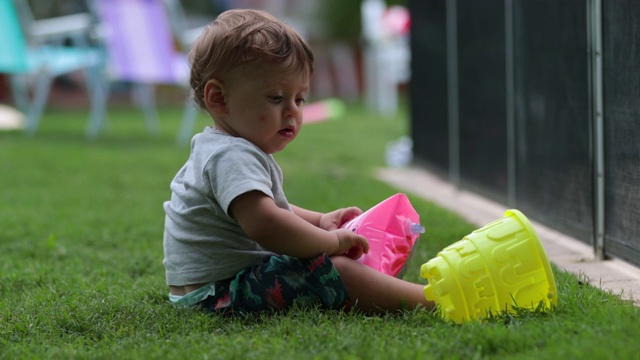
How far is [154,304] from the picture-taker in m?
2.71

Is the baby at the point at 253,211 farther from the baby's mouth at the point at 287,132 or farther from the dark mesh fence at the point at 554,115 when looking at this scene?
the dark mesh fence at the point at 554,115

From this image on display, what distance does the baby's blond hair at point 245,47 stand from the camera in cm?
247

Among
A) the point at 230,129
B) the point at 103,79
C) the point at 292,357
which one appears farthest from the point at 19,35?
the point at 292,357

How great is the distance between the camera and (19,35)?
8.12 meters

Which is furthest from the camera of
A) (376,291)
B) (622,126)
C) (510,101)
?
(510,101)

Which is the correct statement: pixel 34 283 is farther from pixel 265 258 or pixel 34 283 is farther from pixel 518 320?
pixel 518 320

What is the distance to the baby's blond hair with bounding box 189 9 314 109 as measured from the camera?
2473mm

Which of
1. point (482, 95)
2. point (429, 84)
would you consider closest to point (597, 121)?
point (482, 95)

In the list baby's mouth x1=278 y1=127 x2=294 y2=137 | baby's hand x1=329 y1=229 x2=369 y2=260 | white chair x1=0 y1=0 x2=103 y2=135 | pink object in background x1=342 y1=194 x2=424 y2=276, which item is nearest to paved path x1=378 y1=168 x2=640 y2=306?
pink object in background x1=342 y1=194 x2=424 y2=276

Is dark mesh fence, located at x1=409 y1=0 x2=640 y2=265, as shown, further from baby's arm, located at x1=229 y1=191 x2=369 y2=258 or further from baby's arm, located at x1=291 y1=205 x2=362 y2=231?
baby's arm, located at x1=229 y1=191 x2=369 y2=258

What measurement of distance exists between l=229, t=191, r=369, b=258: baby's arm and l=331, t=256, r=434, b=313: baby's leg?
0.07 metres

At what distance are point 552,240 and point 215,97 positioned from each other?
156 cm

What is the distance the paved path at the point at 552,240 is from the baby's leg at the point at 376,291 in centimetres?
57

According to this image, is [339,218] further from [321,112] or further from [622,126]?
[321,112]
